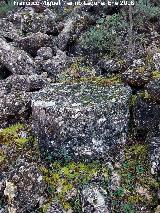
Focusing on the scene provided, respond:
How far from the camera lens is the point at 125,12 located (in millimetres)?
17141

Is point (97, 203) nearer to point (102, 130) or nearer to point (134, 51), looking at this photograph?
point (102, 130)

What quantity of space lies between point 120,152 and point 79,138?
1227 millimetres

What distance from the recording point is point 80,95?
1086 cm

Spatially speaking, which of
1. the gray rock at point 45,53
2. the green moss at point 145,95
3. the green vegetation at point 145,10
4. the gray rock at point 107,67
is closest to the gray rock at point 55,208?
the green moss at point 145,95

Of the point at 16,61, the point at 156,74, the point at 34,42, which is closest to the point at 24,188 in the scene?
the point at 156,74

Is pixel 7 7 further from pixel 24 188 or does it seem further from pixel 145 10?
pixel 24 188

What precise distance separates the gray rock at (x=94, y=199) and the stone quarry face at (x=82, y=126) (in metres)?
1.07

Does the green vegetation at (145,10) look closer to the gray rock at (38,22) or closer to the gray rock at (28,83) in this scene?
the gray rock at (38,22)

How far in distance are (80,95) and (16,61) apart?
5184 millimetres

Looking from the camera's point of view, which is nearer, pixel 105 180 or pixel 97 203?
pixel 97 203

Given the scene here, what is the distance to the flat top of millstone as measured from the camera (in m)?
10.4

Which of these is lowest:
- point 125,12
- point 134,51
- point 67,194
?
point 67,194

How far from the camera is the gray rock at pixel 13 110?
12156 mm

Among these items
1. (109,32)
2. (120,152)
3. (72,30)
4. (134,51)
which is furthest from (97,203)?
(72,30)
